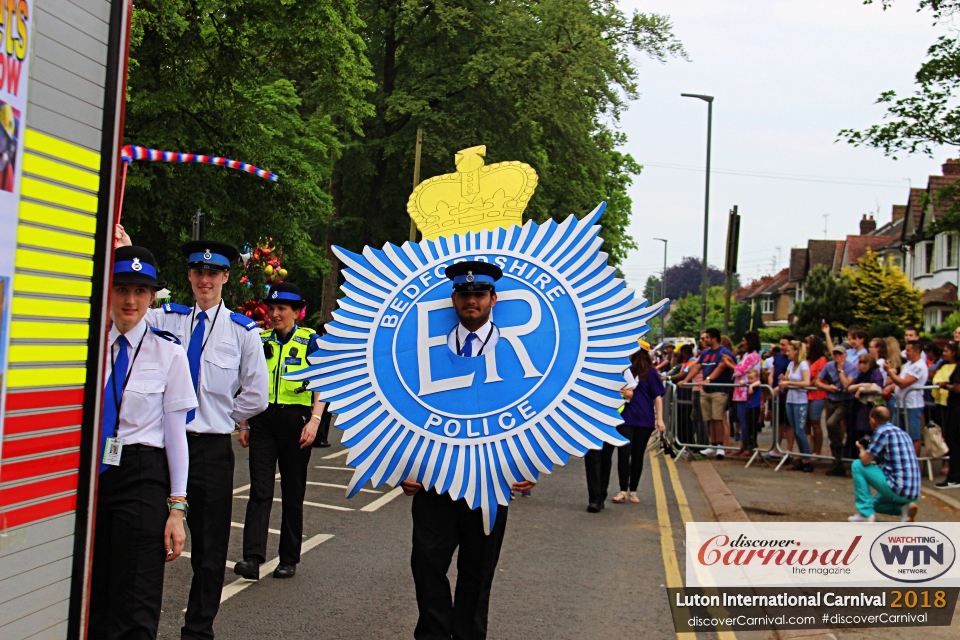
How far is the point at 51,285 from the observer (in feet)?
8.93

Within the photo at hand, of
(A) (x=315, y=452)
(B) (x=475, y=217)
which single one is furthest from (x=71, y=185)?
(A) (x=315, y=452)

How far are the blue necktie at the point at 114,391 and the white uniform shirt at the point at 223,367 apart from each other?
105cm

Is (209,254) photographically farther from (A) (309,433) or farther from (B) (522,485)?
(B) (522,485)

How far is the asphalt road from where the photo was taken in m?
5.63

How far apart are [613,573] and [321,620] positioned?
8.17ft

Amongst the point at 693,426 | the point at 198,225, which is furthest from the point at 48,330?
the point at 693,426

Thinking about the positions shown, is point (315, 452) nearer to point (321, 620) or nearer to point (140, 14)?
point (140, 14)

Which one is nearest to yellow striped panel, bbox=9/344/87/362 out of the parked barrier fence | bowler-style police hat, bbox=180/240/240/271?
bowler-style police hat, bbox=180/240/240/271

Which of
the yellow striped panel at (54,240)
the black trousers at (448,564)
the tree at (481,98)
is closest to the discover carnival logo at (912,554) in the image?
the black trousers at (448,564)

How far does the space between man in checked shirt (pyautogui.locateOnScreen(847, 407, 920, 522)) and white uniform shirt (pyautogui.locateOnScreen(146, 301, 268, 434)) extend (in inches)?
214

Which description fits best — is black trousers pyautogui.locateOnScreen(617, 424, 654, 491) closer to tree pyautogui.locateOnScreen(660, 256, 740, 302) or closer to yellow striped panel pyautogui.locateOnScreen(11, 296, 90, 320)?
yellow striped panel pyautogui.locateOnScreen(11, 296, 90, 320)

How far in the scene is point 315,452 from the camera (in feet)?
43.6

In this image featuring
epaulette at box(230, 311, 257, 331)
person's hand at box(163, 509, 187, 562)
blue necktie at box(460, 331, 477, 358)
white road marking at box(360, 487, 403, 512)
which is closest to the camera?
person's hand at box(163, 509, 187, 562)

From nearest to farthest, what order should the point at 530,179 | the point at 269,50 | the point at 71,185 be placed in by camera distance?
the point at 71,185 < the point at 530,179 < the point at 269,50
